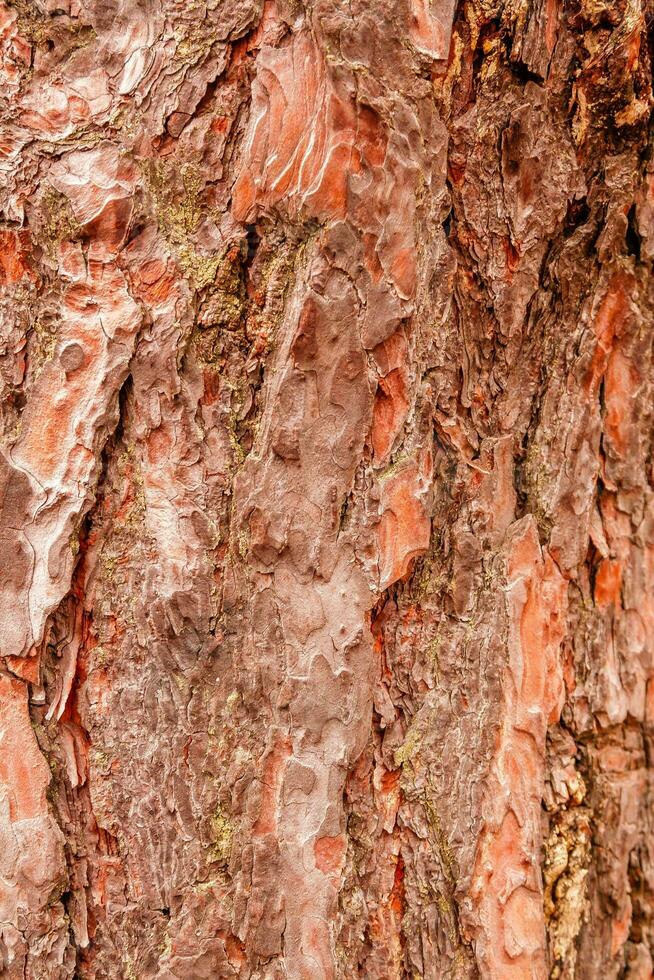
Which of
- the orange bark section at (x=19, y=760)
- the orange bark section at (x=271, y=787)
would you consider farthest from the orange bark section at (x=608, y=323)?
the orange bark section at (x=19, y=760)

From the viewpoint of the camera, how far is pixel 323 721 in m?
A: 0.95

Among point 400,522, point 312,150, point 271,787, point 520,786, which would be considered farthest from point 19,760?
point 312,150

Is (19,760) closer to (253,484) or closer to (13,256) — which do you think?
(253,484)

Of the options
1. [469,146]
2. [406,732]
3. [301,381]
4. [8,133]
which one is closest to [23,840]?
[406,732]

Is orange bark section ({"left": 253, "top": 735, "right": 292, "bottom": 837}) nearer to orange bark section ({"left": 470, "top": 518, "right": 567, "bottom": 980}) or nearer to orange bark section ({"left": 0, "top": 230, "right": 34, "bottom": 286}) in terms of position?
orange bark section ({"left": 470, "top": 518, "right": 567, "bottom": 980})

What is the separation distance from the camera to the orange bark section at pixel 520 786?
1.01m

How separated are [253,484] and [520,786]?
57 centimetres

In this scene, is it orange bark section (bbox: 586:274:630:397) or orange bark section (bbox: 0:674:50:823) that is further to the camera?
orange bark section (bbox: 586:274:630:397)

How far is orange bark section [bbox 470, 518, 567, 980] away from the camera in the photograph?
Result: 1006 millimetres

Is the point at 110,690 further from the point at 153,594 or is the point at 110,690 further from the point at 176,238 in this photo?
the point at 176,238

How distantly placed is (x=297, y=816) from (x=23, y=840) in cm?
34

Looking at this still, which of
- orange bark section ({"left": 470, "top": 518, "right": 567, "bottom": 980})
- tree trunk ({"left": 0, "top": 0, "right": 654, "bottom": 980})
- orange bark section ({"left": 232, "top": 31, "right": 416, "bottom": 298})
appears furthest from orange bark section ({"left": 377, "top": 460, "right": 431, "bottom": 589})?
orange bark section ({"left": 232, "top": 31, "right": 416, "bottom": 298})

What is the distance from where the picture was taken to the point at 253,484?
95 centimetres

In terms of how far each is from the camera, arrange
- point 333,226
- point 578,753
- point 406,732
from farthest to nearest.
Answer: point 578,753 < point 406,732 < point 333,226
